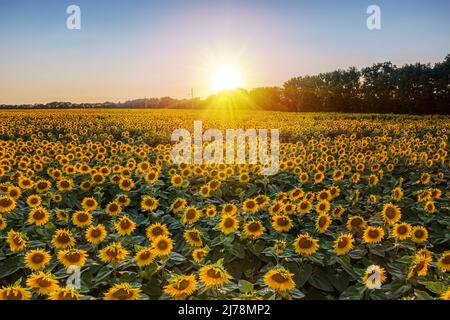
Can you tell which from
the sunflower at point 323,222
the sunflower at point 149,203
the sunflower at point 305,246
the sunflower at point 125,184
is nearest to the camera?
the sunflower at point 305,246

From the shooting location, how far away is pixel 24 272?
4203 mm

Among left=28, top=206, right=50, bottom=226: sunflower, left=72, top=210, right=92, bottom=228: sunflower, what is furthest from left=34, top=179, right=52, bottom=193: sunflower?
left=72, top=210, right=92, bottom=228: sunflower

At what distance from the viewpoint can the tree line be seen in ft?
165

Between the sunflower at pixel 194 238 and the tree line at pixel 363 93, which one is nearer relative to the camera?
the sunflower at pixel 194 238

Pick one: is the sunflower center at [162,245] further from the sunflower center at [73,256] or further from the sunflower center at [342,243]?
the sunflower center at [342,243]

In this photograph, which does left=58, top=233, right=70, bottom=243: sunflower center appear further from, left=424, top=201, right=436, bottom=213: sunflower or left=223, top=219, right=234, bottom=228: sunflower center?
left=424, top=201, right=436, bottom=213: sunflower

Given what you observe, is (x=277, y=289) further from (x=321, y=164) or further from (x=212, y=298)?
(x=321, y=164)

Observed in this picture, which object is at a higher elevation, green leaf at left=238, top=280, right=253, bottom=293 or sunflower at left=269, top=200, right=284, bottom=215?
sunflower at left=269, top=200, right=284, bottom=215

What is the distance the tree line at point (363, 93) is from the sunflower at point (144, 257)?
54.1 meters

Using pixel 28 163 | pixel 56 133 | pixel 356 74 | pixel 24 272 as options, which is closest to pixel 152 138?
pixel 56 133

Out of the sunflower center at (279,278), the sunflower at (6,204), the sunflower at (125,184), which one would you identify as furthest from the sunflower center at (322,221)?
the sunflower at (6,204)

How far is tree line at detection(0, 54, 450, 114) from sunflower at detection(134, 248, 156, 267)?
5412cm

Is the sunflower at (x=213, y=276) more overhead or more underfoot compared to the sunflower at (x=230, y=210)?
more underfoot

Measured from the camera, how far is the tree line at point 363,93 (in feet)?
165
